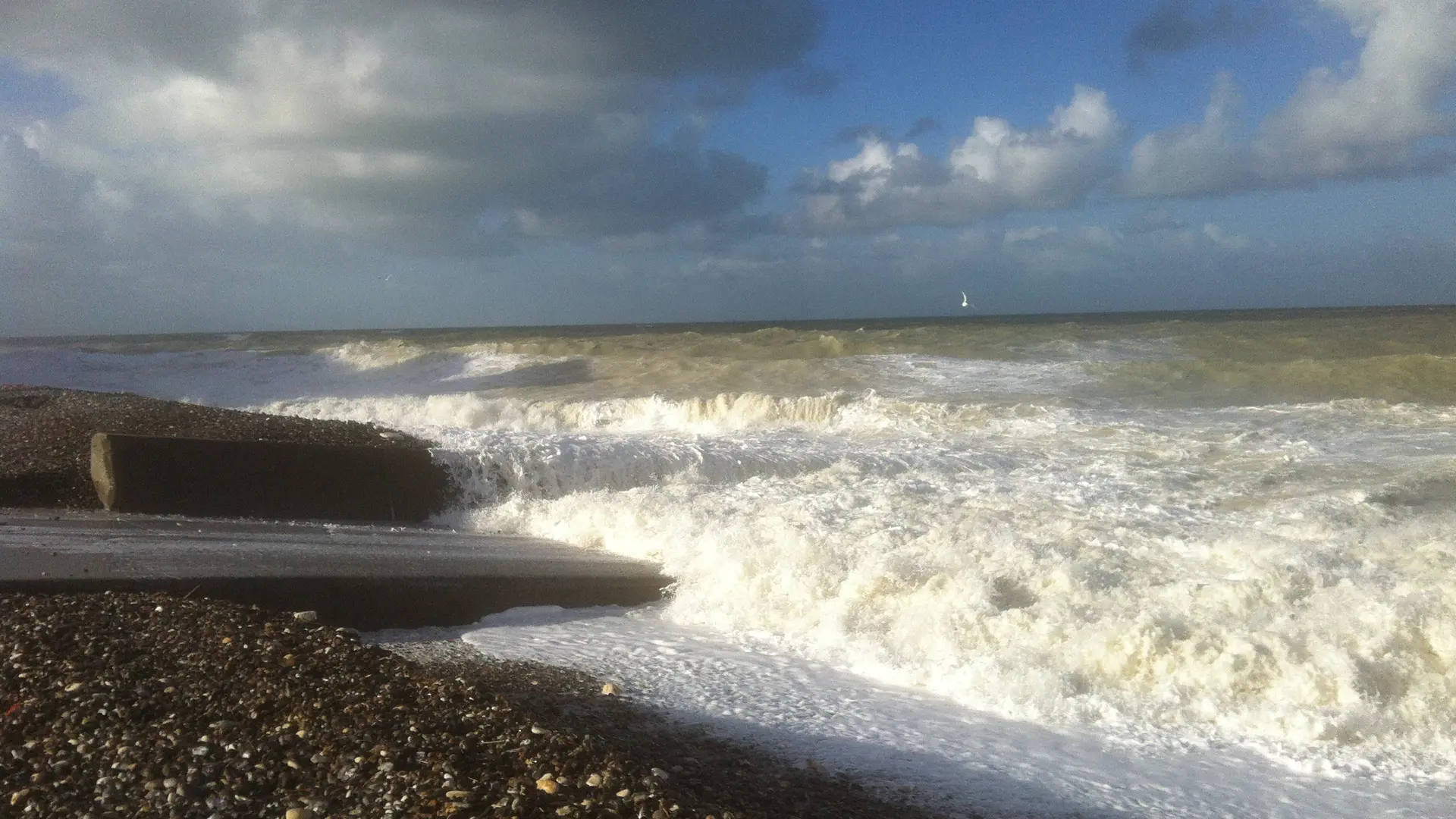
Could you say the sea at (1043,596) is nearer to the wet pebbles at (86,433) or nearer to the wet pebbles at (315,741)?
the wet pebbles at (315,741)

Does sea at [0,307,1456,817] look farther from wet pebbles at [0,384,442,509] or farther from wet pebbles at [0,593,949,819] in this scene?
wet pebbles at [0,384,442,509]

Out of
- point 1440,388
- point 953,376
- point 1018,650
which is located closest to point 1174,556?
point 1018,650

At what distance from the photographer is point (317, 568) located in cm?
656

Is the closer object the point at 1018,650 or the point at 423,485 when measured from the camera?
the point at 1018,650

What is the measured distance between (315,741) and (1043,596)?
15.5 feet

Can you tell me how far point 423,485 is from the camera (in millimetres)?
10234

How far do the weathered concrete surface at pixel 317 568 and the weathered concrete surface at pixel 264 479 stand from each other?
21.2 inches

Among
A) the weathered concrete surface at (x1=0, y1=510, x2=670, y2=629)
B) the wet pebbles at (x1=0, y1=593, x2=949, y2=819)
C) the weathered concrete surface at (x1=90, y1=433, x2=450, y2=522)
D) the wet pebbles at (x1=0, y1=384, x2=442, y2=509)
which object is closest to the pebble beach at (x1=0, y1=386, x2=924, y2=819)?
the wet pebbles at (x1=0, y1=593, x2=949, y2=819)

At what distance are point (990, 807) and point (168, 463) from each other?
7716mm

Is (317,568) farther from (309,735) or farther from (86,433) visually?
(86,433)

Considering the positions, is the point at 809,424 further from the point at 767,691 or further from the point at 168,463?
the point at 767,691

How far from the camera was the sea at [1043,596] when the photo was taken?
4.82 meters

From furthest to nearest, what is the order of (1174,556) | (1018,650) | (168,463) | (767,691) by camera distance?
(168,463) < (1174,556) < (1018,650) < (767,691)

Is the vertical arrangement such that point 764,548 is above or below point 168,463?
below
